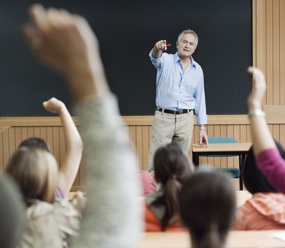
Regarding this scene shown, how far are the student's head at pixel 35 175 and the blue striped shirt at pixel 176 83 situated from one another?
151 inches

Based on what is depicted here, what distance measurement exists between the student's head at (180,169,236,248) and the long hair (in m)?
1.04

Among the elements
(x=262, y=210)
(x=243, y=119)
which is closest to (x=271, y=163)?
(x=262, y=210)

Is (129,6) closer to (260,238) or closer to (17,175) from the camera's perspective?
(260,238)

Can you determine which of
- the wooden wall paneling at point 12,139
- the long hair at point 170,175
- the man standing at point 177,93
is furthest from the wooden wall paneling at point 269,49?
the long hair at point 170,175

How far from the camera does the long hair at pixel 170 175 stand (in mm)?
2160

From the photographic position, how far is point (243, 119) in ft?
20.7

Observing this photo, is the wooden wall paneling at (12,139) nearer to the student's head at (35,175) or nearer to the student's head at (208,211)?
the student's head at (35,175)

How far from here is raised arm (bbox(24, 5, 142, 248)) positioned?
679 millimetres

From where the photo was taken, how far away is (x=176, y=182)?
2197 mm

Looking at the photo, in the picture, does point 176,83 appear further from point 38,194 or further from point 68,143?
point 38,194

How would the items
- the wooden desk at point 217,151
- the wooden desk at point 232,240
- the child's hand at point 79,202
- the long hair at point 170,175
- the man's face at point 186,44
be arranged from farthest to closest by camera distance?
1. the man's face at point 186,44
2. the wooden desk at point 217,151
3. the long hair at point 170,175
4. the wooden desk at point 232,240
5. the child's hand at point 79,202

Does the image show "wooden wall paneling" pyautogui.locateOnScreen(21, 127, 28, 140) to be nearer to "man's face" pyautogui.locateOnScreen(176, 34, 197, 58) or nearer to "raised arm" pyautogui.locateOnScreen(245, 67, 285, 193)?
"man's face" pyautogui.locateOnScreen(176, 34, 197, 58)

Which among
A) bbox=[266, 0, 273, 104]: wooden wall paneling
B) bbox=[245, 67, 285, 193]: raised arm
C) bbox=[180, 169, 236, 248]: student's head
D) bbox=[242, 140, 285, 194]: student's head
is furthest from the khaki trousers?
bbox=[180, 169, 236, 248]: student's head

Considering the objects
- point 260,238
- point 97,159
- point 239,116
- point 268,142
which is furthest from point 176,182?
point 239,116
